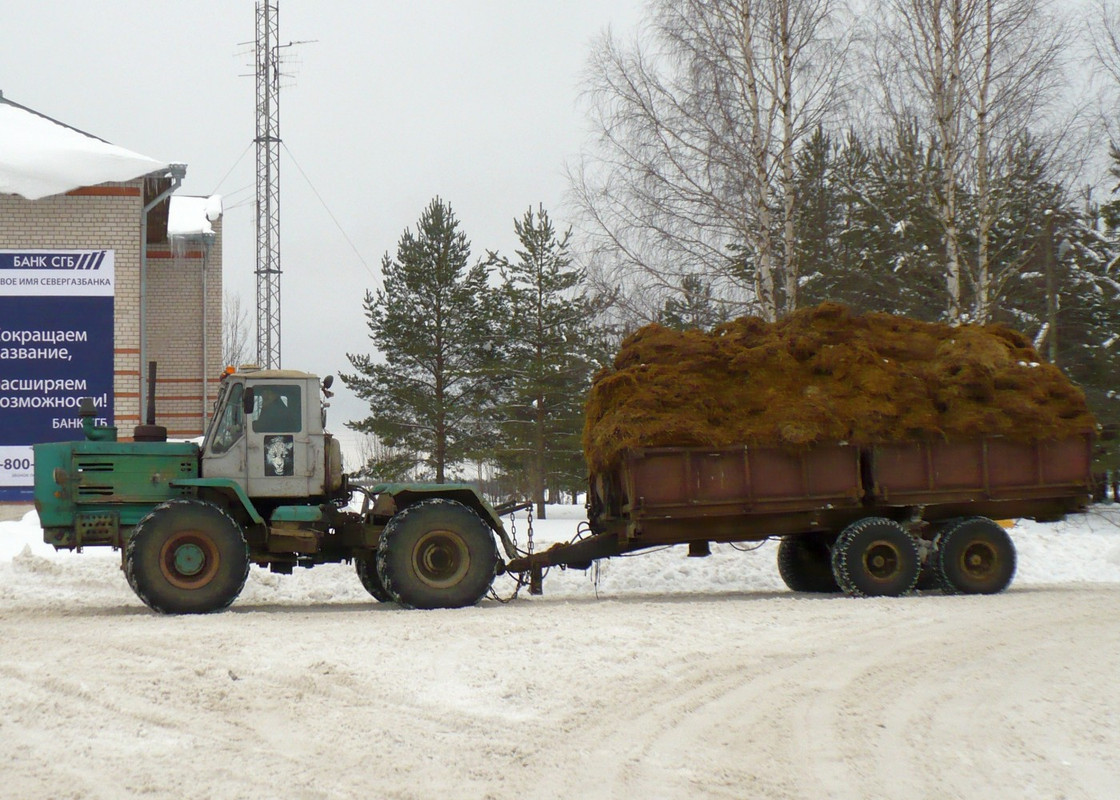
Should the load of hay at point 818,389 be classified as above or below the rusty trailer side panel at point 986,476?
above

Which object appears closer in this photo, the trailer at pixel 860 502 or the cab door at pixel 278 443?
the cab door at pixel 278 443

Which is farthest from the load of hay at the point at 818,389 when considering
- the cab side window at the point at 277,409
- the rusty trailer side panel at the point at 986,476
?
the cab side window at the point at 277,409

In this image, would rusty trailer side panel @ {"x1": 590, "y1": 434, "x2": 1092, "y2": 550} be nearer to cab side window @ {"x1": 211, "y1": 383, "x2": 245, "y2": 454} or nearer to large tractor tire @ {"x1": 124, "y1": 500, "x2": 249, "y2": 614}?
cab side window @ {"x1": 211, "y1": 383, "x2": 245, "y2": 454}

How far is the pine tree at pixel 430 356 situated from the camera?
3269 centimetres

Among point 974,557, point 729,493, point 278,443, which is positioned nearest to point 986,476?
point 974,557

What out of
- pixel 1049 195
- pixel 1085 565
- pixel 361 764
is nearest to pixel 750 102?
pixel 1049 195

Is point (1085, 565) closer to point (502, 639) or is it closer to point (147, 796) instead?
point (502, 639)

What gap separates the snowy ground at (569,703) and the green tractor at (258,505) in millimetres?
500

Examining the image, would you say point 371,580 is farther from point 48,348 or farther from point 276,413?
point 48,348

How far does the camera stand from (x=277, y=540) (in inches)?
450

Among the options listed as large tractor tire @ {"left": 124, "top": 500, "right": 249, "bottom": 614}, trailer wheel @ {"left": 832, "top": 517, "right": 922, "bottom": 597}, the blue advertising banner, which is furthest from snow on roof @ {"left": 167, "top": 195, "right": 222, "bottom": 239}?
trailer wheel @ {"left": 832, "top": 517, "right": 922, "bottom": 597}

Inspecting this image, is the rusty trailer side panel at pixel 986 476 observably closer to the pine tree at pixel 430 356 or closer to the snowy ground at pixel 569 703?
the snowy ground at pixel 569 703

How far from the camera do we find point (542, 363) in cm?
3155

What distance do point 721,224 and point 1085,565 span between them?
809cm
